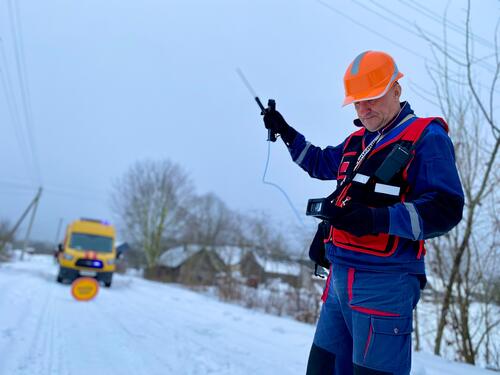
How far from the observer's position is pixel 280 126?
8.96 feet

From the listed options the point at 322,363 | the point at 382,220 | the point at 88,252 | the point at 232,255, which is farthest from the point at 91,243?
the point at 382,220

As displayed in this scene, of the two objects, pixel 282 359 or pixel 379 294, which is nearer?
pixel 379 294

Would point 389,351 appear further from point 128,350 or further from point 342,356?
point 128,350

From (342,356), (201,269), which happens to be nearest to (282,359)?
(342,356)

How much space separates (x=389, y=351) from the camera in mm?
1807

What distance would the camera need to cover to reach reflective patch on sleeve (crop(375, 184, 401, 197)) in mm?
1888

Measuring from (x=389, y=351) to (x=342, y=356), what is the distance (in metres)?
0.41

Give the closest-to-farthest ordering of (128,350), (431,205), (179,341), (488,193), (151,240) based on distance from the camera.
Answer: (431,205) < (128,350) < (179,341) < (488,193) < (151,240)

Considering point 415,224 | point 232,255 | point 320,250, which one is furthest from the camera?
point 232,255

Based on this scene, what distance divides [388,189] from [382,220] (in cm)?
23

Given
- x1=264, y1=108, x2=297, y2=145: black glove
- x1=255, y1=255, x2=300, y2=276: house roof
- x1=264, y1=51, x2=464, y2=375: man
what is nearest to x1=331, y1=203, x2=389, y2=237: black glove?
x1=264, y1=51, x2=464, y2=375: man

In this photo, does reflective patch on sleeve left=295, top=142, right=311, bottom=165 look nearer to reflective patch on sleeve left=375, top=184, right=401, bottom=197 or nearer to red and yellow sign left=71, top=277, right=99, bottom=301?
reflective patch on sleeve left=375, top=184, right=401, bottom=197

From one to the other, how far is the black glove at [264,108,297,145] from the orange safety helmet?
2.15ft

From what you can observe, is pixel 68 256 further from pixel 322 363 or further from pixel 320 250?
pixel 322 363
